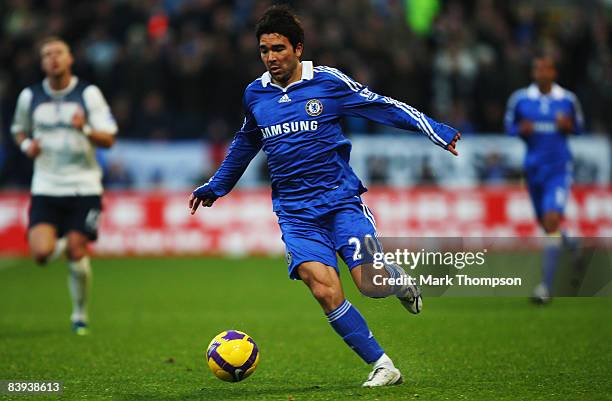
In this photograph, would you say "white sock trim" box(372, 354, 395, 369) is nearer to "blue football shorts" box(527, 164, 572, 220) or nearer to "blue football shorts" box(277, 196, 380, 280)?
"blue football shorts" box(277, 196, 380, 280)

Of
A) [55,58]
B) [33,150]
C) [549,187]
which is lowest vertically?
[549,187]

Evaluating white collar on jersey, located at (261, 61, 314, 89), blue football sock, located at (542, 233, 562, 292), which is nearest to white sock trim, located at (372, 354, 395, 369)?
white collar on jersey, located at (261, 61, 314, 89)

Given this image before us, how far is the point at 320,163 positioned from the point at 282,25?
0.92m

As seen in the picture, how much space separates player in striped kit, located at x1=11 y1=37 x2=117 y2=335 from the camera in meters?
10.7

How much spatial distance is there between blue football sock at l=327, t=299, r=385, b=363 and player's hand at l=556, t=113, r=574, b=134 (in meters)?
6.68

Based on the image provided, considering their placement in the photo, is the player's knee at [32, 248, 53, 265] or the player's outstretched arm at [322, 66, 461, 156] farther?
the player's knee at [32, 248, 53, 265]

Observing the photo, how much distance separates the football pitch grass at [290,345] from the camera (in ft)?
23.3

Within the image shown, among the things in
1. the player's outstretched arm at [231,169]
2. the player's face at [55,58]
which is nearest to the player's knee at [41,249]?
the player's face at [55,58]

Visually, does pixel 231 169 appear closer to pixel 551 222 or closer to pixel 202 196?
pixel 202 196

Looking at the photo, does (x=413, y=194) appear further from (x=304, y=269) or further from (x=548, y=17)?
(x=304, y=269)

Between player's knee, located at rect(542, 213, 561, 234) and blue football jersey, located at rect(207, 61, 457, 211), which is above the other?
blue football jersey, located at rect(207, 61, 457, 211)

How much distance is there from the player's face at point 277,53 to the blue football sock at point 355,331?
5.05ft

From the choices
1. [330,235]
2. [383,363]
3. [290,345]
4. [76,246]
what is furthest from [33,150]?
[383,363]

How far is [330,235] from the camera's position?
7199mm
